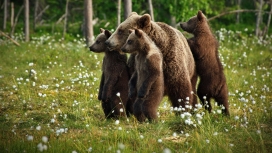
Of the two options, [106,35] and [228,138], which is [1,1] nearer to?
[106,35]

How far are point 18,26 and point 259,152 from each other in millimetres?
25063

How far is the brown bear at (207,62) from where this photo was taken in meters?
6.81

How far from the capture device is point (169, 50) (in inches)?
244

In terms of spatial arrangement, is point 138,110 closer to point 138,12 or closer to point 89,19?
point 89,19

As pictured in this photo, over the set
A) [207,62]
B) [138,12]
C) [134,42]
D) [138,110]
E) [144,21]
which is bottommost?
[138,110]

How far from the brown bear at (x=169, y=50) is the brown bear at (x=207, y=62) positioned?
478 millimetres

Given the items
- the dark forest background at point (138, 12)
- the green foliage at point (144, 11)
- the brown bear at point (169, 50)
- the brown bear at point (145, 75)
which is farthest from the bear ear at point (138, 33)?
the green foliage at point (144, 11)

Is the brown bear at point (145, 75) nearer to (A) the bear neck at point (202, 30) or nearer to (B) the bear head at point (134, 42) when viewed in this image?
(B) the bear head at point (134, 42)

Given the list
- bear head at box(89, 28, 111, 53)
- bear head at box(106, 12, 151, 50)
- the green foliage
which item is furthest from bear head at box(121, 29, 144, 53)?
the green foliage

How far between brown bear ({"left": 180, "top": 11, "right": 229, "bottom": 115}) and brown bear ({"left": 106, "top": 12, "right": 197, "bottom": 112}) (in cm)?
48

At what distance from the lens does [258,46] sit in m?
16.2

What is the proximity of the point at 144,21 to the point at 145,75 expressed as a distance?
0.98 meters

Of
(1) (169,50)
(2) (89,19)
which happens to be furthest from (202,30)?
(2) (89,19)

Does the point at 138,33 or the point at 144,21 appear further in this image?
the point at 144,21
